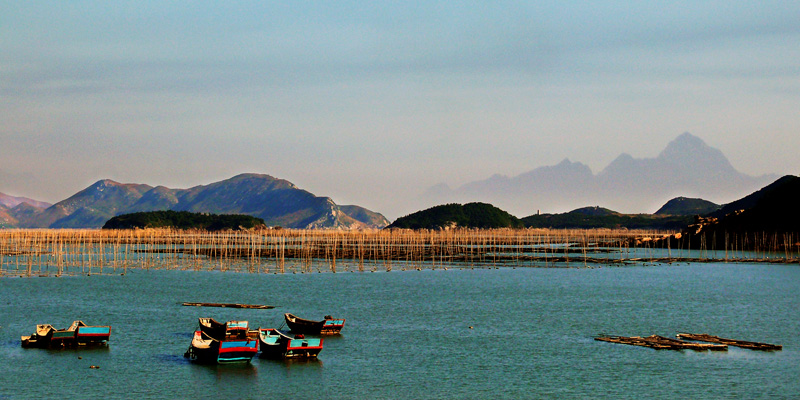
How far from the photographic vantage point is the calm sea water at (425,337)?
3691 cm

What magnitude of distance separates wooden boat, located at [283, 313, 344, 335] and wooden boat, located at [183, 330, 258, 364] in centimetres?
914

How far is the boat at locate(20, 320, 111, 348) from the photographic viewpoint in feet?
149

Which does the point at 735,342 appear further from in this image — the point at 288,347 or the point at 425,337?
the point at 288,347

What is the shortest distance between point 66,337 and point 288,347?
559 inches

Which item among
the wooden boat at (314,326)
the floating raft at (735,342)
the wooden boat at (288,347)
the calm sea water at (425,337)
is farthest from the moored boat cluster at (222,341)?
the floating raft at (735,342)

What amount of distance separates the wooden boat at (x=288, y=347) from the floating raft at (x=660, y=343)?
63.5 ft

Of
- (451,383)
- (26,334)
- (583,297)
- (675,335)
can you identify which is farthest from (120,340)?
(583,297)

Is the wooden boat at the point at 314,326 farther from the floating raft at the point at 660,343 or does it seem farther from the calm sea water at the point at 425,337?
the floating raft at the point at 660,343

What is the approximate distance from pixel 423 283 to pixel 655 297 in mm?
28689

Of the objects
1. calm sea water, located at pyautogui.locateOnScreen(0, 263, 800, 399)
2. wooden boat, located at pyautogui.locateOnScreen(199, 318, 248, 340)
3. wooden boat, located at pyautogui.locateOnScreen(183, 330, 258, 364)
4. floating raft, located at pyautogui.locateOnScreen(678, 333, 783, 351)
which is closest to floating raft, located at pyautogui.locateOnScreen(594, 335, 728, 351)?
calm sea water, located at pyautogui.locateOnScreen(0, 263, 800, 399)

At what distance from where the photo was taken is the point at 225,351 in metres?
41.2

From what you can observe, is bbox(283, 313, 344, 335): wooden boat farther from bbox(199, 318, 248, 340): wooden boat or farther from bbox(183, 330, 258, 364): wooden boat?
bbox(183, 330, 258, 364): wooden boat

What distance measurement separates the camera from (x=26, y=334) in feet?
165

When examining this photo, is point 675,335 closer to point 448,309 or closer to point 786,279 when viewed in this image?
point 448,309
